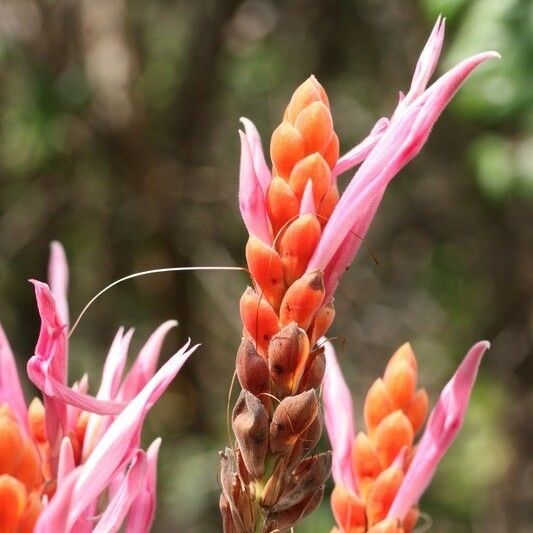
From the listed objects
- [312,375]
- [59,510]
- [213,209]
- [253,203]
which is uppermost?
[213,209]

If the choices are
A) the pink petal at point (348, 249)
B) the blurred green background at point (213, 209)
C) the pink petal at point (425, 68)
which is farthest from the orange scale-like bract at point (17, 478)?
the blurred green background at point (213, 209)

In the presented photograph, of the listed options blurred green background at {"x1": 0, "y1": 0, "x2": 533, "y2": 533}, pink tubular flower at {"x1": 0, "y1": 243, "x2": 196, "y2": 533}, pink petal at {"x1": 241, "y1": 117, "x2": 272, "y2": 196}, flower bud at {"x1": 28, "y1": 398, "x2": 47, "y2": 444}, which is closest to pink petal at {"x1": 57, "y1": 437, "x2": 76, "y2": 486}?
pink tubular flower at {"x1": 0, "y1": 243, "x2": 196, "y2": 533}

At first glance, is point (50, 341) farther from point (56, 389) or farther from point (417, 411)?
point (417, 411)

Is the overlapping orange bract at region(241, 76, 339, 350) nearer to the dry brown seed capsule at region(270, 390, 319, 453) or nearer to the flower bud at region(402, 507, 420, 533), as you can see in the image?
the dry brown seed capsule at region(270, 390, 319, 453)

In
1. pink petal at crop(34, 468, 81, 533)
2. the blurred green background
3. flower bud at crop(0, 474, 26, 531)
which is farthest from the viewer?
the blurred green background

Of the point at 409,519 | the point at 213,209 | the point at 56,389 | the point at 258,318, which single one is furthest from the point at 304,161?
the point at 213,209

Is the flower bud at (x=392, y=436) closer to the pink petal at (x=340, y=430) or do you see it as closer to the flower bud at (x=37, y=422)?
the pink petal at (x=340, y=430)
